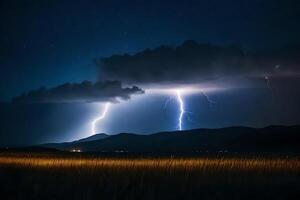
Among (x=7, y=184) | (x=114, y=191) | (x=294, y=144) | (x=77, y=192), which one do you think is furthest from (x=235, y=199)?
(x=294, y=144)

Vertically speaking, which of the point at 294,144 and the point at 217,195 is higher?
the point at 294,144

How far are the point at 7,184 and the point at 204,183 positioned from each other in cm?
628

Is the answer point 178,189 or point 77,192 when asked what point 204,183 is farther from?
point 77,192

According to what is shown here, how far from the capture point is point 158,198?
13.6m

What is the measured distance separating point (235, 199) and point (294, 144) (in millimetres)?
182310

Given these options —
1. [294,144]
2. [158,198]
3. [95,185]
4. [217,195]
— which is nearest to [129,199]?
[158,198]

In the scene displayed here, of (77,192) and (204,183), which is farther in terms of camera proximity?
(204,183)

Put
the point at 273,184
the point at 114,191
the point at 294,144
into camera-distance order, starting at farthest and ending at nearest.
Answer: the point at 294,144
the point at 273,184
the point at 114,191

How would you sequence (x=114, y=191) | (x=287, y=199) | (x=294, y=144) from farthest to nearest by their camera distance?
1. (x=294, y=144)
2. (x=114, y=191)
3. (x=287, y=199)

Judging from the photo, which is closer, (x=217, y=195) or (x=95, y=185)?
(x=217, y=195)

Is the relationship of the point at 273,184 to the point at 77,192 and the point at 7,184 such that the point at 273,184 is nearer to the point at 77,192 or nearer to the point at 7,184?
the point at 77,192

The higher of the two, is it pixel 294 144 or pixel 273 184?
pixel 294 144

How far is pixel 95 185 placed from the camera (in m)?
17.0

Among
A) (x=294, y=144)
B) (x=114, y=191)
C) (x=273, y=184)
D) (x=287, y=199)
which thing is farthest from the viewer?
(x=294, y=144)
